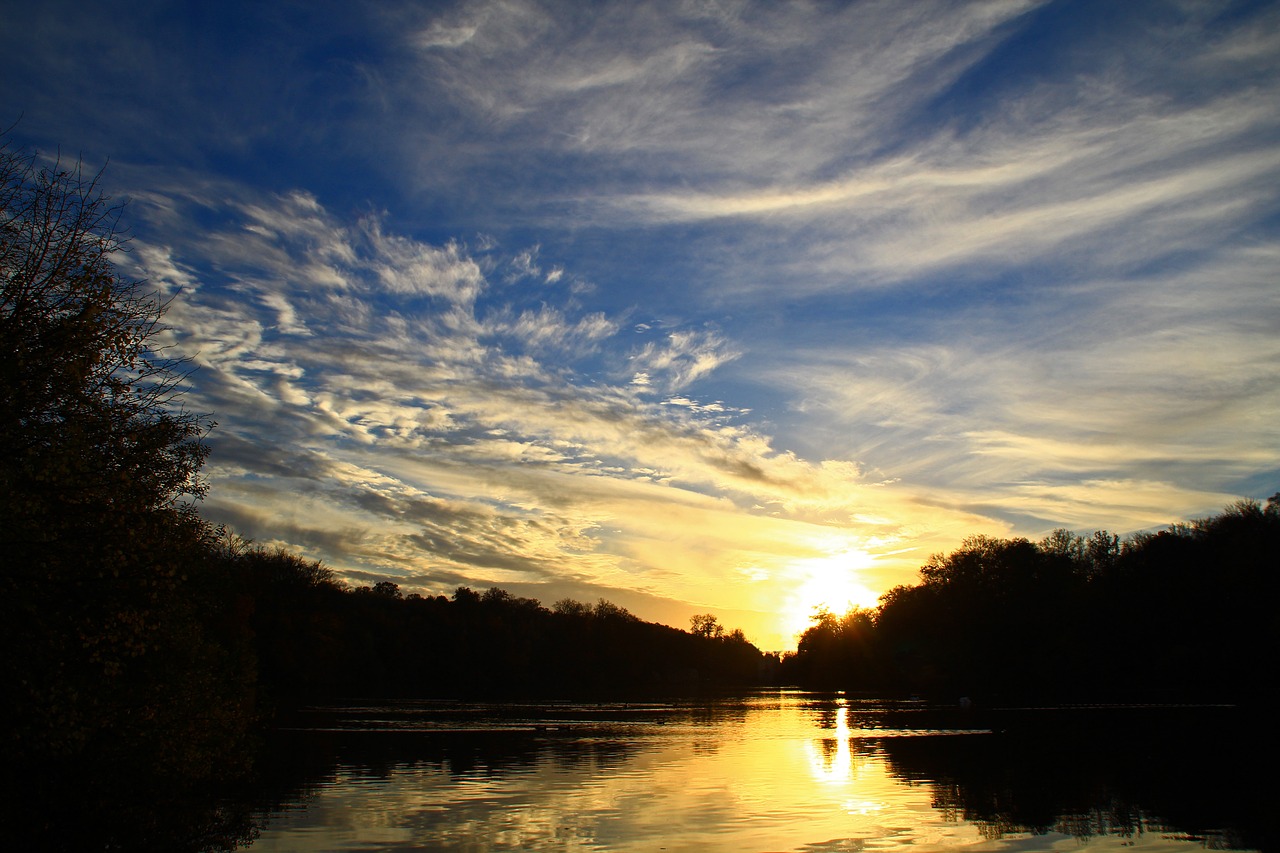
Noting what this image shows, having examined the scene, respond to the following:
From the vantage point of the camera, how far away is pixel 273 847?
23.4 m

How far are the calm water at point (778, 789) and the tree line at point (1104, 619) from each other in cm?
4570

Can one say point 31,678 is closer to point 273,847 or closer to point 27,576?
point 27,576

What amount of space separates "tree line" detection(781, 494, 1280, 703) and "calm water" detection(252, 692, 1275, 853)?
45.7 m

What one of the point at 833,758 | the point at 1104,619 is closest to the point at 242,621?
the point at 833,758

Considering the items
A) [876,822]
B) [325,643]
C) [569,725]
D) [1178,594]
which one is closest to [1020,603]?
[1178,594]

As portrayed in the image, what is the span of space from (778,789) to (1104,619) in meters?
97.9

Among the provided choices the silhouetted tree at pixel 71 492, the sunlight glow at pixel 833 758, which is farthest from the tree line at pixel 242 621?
the sunlight glow at pixel 833 758

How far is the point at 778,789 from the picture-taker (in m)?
32.2

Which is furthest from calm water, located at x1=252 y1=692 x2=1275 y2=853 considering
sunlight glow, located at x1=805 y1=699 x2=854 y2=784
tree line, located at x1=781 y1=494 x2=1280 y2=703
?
tree line, located at x1=781 y1=494 x2=1280 y2=703

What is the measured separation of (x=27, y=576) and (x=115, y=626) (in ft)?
6.70

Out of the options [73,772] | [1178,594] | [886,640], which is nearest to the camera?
[73,772]

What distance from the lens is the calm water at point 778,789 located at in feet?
76.4

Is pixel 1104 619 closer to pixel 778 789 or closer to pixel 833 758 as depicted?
pixel 833 758

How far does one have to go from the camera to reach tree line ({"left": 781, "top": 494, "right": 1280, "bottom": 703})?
96250mm
